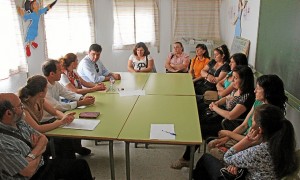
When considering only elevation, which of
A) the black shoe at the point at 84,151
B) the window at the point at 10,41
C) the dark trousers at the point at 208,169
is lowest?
the black shoe at the point at 84,151

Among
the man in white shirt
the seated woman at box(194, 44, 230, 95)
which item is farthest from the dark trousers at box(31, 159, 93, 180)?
the seated woman at box(194, 44, 230, 95)

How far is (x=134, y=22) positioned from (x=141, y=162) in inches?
150

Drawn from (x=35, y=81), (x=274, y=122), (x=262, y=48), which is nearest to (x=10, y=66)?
(x=35, y=81)

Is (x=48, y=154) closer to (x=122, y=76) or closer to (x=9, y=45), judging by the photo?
(x=122, y=76)

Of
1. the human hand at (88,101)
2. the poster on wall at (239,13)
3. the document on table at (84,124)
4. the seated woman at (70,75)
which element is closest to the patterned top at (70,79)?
the seated woman at (70,75)

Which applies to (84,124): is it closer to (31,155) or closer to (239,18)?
(31,155)

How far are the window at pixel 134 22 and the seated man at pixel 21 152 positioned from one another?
4.37 metres

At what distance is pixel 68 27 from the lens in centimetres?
556

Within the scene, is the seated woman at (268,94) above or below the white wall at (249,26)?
below

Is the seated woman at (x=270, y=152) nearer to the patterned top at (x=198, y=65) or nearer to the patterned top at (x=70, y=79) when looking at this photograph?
the patterned top at (x=70, y=79)

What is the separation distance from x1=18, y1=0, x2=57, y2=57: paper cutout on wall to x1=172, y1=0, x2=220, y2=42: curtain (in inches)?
111

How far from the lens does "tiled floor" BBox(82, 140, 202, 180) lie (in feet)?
8.40

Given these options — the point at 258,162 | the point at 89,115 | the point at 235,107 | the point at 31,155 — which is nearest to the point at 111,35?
the point at 89,115

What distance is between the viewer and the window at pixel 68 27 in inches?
210
